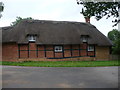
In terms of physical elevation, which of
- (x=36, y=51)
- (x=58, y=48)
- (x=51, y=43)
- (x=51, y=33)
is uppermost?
(x=51, y=33)

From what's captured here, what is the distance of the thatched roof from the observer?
23.4 m

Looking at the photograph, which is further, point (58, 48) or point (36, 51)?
point (58, 48)

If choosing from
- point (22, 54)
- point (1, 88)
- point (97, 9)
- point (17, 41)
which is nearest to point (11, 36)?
point (17, 41)

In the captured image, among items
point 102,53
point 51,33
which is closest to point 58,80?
point 51,33

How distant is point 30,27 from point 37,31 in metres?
1.40

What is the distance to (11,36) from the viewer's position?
23.4 meters

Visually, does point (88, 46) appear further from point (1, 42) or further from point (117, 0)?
point (117, 0)

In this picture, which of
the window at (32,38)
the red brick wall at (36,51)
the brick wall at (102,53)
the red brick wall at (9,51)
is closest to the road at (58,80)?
the red brick wall at (36,51)

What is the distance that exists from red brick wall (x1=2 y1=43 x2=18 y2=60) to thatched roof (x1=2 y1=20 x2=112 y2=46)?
1.01m

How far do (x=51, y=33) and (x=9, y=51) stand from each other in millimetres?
6813

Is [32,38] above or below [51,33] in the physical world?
below

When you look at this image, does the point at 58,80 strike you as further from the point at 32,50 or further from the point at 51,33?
the point at 51,33

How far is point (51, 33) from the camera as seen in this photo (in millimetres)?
24812

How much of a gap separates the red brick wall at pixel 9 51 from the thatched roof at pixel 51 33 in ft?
→ 3.30
